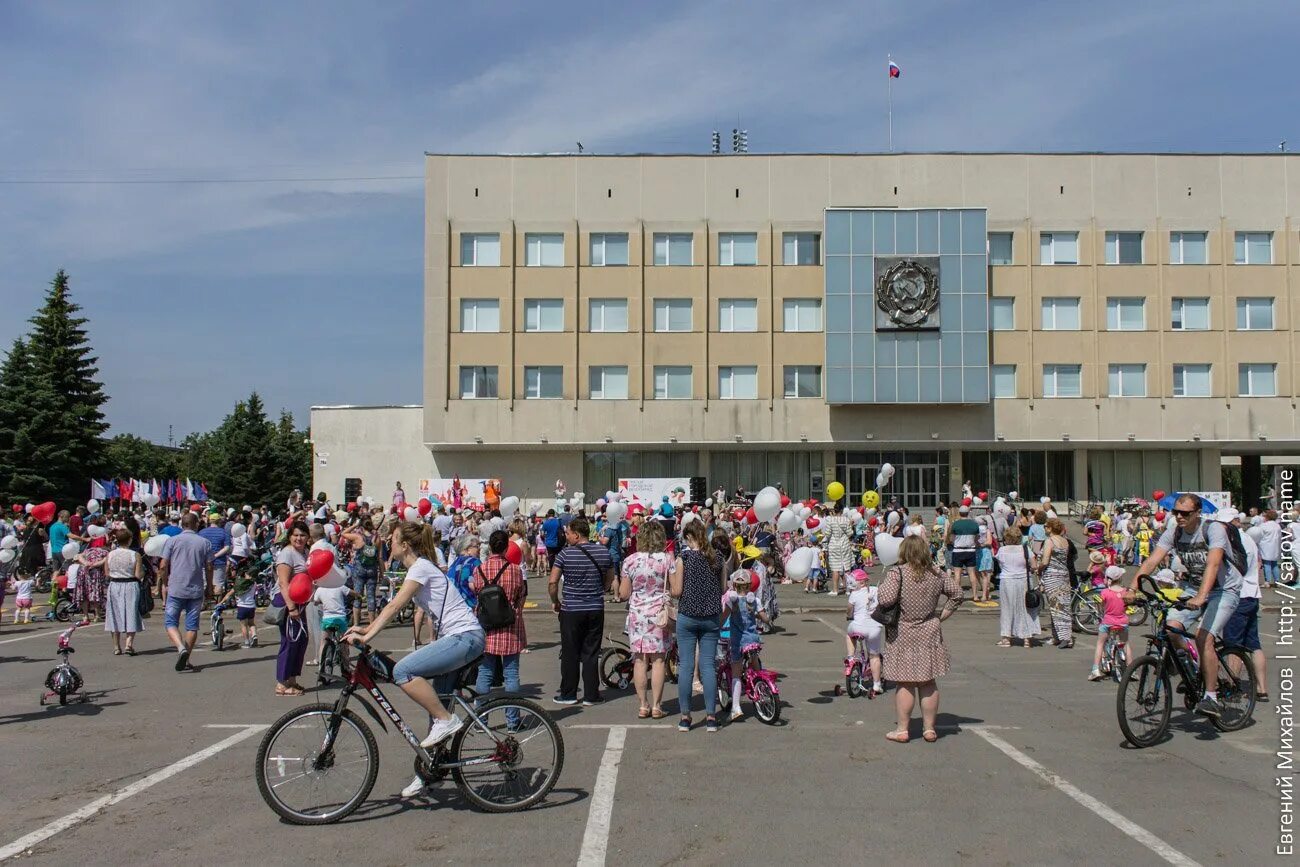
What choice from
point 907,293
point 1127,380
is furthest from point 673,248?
point 1127,380

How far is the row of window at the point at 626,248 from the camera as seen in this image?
46625 millimetres

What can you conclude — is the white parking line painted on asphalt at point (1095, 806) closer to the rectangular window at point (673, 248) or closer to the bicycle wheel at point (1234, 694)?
the bicycle wheel at point (1234, 694)

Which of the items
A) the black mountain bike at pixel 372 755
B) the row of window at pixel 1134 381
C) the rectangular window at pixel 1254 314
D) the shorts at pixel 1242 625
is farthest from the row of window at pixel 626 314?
the black mountain bike at pixel 372 755

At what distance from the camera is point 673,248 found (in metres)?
46.8

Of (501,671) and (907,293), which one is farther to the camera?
(907,293)

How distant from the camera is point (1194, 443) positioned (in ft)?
151

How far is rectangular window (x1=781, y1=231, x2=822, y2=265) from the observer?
4659 cm

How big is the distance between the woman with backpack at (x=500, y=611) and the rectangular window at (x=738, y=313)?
3739 cm

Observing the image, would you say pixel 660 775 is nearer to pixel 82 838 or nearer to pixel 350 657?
pixel 350 657

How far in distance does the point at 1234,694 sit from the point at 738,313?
38.9 metres

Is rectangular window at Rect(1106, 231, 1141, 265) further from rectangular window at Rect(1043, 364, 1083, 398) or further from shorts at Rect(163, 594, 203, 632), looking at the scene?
shorts at Rect(163, 594, 203, 632)

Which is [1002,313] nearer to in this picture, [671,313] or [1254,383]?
[1254,383]

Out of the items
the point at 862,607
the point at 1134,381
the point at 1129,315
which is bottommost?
the point at 862,607

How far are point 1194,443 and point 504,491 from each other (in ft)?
101
